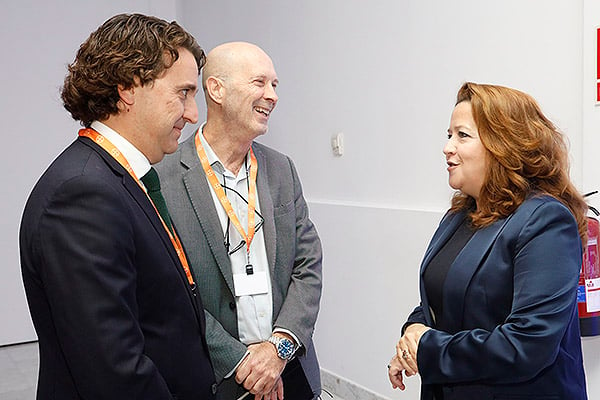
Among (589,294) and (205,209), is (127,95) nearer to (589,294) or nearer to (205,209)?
(205,209)

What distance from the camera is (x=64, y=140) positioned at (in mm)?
5844

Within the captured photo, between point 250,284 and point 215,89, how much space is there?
69 centimetres

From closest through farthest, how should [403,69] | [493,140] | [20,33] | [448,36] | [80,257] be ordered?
[80,257] → [493,140] → [448,36] → [403,69] → [20,33]

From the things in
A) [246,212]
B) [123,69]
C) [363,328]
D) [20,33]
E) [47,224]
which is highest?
[20,33]

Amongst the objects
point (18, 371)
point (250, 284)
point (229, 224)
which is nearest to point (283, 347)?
point (250, 284)

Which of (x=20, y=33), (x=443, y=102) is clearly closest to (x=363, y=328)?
(x=443, y=102)

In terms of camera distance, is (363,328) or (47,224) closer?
(47,224)

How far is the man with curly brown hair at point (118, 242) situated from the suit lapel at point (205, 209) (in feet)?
1.64

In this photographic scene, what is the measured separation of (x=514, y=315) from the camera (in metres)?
1.76

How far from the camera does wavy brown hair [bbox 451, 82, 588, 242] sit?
75.1 inches

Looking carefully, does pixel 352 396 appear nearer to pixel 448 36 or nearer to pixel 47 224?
pixel 448 36

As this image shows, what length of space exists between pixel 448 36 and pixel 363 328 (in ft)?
5.58

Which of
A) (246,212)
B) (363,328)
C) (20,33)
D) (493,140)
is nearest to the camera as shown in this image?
(493,140)

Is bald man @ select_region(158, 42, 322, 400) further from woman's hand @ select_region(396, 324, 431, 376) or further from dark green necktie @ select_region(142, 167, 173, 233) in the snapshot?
dark green necktie @ select_region(142, 167, 173, 233)
